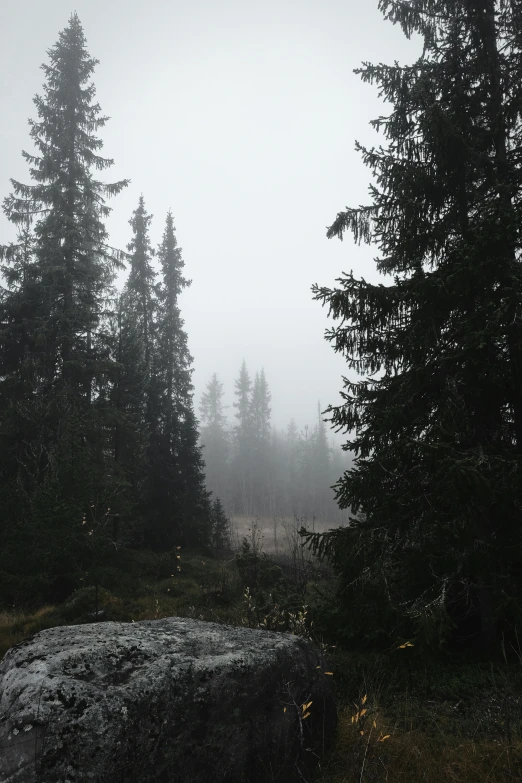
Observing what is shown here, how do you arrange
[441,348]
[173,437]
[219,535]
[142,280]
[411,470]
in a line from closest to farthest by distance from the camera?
[411,470]
[441,348]
[173,437]
[219,535]
[142,280]

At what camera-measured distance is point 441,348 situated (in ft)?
19.3

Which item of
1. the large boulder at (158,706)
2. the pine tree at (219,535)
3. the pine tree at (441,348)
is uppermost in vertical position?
the pine tree at (441,348)

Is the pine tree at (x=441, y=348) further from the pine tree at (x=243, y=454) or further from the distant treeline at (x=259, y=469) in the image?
the distant treeline at (x=259, y=469)

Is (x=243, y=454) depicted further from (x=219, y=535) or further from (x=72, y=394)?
(x=72, y=394)

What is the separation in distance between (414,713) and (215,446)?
55.9m

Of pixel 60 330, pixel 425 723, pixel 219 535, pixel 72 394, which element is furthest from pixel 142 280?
pixel 425 723

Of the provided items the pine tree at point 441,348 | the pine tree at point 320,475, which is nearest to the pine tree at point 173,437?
the pine tree at point 441,348

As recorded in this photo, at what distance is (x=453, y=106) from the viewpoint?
6.80 m

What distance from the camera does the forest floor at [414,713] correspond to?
3010mm

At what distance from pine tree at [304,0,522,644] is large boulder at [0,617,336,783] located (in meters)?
1.92

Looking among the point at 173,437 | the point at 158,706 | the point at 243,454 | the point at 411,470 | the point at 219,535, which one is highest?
the point at 243,454

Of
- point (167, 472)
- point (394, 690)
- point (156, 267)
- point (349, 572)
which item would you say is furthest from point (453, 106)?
point (156, 267)

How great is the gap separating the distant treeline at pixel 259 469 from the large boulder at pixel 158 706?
4713 centimetres

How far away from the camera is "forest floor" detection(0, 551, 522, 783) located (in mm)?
3010
